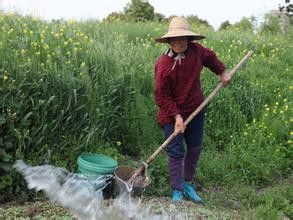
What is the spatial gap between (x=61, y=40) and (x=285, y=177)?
302 centimetres

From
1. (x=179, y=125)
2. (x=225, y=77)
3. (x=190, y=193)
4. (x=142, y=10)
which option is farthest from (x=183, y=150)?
(x=142, y=10)

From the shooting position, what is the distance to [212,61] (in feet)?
15.1

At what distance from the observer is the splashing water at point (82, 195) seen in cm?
407

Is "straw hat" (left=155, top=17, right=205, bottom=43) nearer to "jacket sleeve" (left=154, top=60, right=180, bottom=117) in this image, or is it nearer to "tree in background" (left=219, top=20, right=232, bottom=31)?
"jacket sleeve" (left=154, top=60, right=180, bottom=117)

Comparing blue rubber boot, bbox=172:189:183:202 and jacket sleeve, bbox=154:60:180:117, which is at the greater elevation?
jacket sleeve, bbox=154:60:180:117

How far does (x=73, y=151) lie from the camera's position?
4.89 m

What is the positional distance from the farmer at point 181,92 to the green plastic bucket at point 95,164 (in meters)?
0.57

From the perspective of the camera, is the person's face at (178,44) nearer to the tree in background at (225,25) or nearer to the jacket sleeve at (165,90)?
the jacket sleeve at (165,90)

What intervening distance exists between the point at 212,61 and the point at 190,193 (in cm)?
126

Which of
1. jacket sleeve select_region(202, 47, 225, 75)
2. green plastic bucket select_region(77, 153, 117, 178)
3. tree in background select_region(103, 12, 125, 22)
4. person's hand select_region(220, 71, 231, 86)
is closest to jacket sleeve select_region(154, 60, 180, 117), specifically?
jacket sleeve select_region(202, 47, 225, 75)

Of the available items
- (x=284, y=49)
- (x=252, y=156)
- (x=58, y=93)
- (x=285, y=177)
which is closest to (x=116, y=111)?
(x=58, y=93)

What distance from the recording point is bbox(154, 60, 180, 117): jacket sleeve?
14.1 ft

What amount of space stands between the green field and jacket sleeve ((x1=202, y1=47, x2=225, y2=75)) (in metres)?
1.17

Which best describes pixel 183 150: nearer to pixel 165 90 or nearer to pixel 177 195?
pixel 177 195
